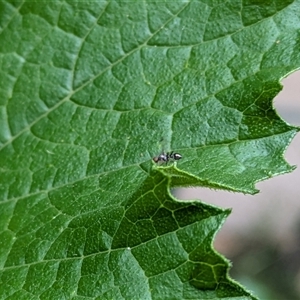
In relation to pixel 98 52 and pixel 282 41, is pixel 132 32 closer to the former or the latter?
pixel 98 52

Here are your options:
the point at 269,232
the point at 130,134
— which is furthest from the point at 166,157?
the point at 269,232

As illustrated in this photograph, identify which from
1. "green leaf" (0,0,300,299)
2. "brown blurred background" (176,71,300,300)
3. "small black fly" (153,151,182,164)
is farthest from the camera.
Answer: "brown blurred background" (176,71,300,300)

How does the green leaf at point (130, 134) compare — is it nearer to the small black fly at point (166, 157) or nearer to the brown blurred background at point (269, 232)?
the small black fly at point (166, 157)

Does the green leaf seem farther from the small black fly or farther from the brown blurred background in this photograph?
the brown blurred background

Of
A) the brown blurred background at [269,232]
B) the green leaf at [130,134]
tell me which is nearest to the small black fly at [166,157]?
the green leaf at [130,134]

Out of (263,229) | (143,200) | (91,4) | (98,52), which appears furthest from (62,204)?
(263,229)

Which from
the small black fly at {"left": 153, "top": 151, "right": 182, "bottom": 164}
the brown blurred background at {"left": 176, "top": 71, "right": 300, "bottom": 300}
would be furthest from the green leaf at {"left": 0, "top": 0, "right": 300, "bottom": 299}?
the brown blurred background at {"left": 176, "top": 71, "right": 300, "bottom": 300}
